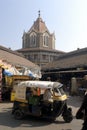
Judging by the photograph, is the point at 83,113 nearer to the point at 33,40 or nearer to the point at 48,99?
the point at 48,99

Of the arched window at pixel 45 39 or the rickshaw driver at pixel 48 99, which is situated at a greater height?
the arched window at pixel 45 39

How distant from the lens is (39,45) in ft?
258

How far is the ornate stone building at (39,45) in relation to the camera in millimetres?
75000

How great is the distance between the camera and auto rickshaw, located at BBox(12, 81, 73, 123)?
1308 cm

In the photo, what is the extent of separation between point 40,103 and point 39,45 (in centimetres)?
6581

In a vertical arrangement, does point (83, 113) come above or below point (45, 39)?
below

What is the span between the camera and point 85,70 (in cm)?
3578

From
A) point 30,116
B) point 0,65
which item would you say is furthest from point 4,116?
point 0,65

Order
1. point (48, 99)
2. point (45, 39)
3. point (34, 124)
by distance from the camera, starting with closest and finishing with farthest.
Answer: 1. point (34, 124)
2. point (48, 99)
3. point (45, 39)


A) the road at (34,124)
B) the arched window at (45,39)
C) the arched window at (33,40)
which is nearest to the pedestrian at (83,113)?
the road at (34,124)

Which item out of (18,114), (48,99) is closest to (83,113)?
(48,99)

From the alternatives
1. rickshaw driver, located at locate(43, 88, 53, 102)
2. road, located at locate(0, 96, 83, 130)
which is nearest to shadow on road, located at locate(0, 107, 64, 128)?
road, located at locate(0, 96, 83, 130)

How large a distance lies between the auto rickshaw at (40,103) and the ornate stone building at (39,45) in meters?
60.3

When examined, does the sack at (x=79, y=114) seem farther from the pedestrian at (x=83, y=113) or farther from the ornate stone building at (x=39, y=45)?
the ornate stone building at (x=39, y=45)
